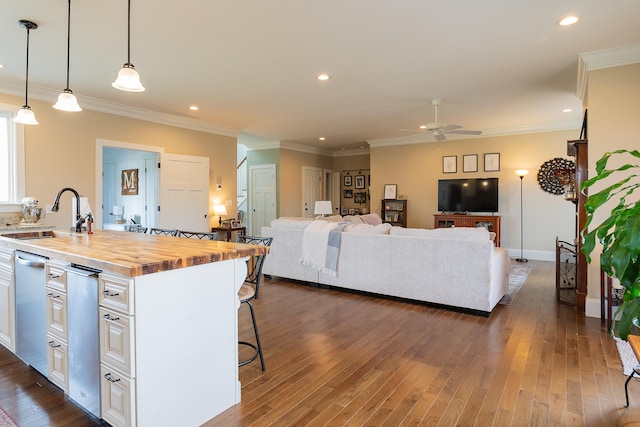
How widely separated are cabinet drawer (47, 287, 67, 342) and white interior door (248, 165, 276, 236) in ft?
23.0

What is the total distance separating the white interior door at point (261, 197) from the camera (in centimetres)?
923

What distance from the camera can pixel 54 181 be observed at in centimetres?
498

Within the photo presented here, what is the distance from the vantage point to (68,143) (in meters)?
5.09

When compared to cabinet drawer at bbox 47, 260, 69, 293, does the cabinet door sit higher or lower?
lower

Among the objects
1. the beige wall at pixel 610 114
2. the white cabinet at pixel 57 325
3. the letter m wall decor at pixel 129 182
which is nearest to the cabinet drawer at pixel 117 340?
the white cabinet at pixel 57 325

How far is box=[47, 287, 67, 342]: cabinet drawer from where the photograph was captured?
205 centimetres

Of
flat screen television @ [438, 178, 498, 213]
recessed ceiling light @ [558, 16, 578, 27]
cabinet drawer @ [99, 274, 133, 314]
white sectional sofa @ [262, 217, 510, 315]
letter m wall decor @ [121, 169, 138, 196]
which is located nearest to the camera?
cabinet drawer @ [99, 274, 133, 314]

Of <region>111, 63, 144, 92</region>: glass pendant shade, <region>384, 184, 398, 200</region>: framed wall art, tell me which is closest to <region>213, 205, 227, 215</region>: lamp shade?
<region>384, 184, 398, 200</region>: framed wall art

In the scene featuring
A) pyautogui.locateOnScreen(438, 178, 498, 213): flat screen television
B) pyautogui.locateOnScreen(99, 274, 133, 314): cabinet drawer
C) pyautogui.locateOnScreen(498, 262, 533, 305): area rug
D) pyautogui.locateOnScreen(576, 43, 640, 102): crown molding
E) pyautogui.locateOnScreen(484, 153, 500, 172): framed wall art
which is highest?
pyautogui.locateOnScreen(576, 43, 640, 102): crown molding

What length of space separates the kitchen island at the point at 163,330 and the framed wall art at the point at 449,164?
6.89 meters

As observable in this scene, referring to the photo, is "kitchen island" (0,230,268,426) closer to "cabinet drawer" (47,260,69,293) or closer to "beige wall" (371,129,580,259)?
"cabinet drawer" (47,260,69,293)

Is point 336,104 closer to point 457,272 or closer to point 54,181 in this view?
point 457,272

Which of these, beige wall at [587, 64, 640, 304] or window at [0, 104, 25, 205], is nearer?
beige wall at [587, 64, 640, 304]

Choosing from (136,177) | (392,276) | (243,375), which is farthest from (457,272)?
(136,177)
